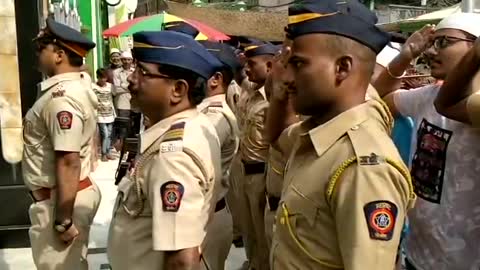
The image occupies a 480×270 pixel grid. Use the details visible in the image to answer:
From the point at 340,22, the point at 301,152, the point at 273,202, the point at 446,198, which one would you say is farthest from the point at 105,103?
the point at 340,22

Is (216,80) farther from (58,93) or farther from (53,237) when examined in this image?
(53,237)

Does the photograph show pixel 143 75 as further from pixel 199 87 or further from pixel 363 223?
pixel 363 223

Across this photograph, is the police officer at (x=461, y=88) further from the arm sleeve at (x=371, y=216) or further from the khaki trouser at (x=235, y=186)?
the khaki trouser at (x=235, y=186)

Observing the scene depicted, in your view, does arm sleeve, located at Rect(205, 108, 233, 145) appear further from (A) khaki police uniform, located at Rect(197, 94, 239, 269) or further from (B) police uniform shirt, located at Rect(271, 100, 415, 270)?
(B) police uniform shirt, located at Rect(271, 100, 415, 270)

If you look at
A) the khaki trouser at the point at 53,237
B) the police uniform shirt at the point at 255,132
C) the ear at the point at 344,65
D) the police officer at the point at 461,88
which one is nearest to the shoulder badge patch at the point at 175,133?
the ear at the point at 344,65

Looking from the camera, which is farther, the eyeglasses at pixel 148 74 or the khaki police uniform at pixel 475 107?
the eyeglasses at pixel 148 74

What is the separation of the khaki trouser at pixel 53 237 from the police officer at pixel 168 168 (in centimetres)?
125

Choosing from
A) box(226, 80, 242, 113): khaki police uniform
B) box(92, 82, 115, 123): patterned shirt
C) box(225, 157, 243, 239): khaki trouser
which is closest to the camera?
box(225, 157, 243, 239): khaki trouser

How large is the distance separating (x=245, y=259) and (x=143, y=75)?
3539mm

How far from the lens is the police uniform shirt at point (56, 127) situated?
3.56 meters

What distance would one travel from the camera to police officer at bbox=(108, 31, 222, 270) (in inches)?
89.4

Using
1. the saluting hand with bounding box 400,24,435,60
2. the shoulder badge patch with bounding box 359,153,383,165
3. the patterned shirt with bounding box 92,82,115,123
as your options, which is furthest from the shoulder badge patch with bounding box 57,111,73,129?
the patterned shirt with bounding box 92,82,115,123

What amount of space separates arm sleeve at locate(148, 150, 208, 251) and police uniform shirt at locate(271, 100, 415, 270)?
493 mm

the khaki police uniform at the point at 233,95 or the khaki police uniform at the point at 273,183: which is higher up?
the khaki police uniform at the point at 273,183
